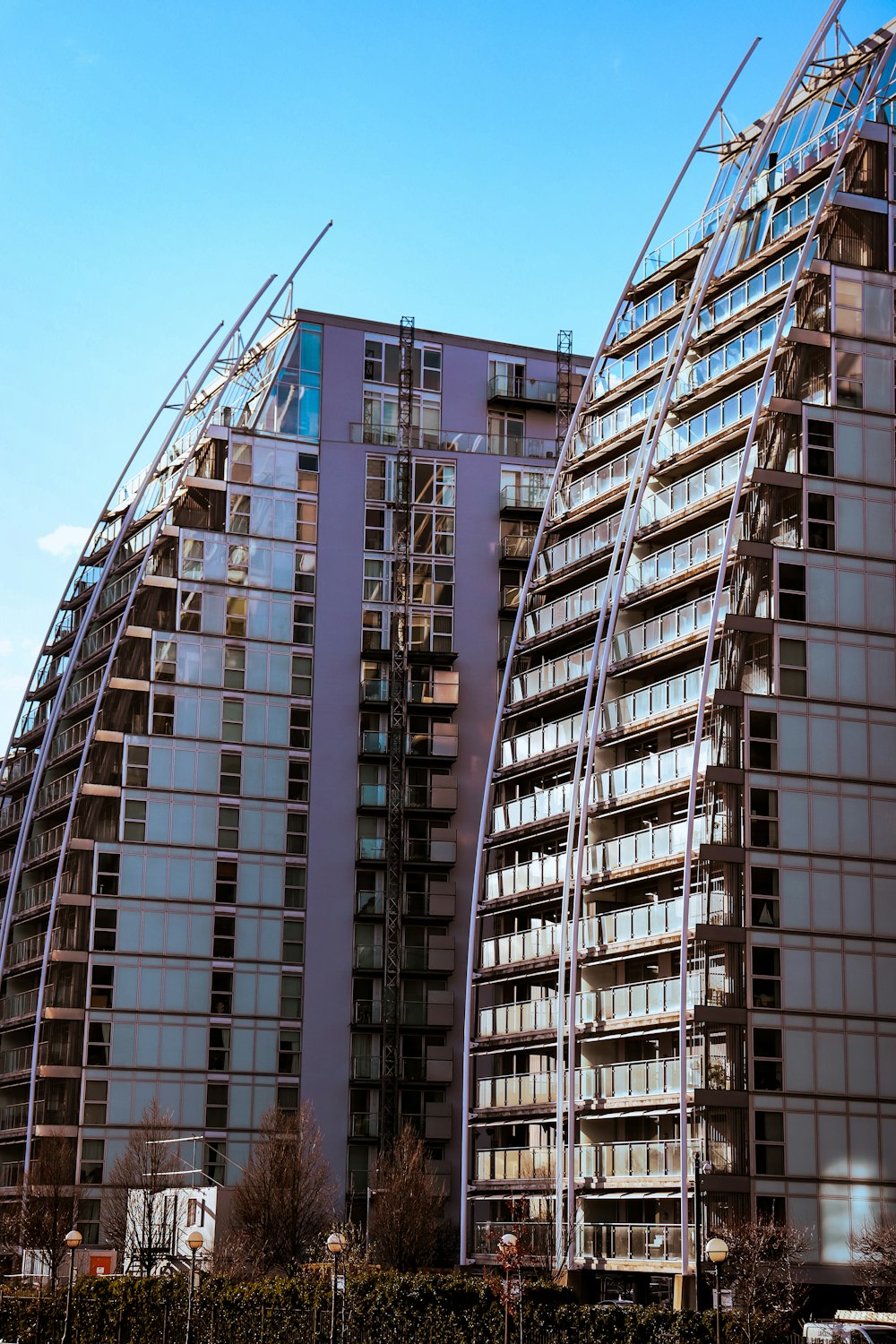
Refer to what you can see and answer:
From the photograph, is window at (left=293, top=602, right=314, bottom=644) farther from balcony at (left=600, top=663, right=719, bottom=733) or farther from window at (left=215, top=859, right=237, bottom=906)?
balcony at (left=600, top=663, right=719, bottom=733)

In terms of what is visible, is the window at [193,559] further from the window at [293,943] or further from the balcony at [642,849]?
the balcony at [642,849]

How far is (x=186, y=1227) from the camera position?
247 feet

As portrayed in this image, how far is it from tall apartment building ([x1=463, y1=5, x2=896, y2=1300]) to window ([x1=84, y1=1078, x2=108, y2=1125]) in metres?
18.7

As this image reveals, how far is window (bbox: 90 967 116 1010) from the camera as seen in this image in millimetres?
87438

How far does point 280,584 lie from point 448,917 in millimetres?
17248

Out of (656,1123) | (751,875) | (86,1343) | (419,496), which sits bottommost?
(86,1343)

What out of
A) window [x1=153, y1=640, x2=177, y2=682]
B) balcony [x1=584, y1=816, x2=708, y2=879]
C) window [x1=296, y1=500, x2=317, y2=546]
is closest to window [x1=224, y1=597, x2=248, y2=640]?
window [x1=153, y1=640, x2=177, y2=682]

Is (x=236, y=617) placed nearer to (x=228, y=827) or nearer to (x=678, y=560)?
(x=228, y=827)

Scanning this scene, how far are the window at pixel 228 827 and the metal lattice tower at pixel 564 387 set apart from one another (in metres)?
24.8

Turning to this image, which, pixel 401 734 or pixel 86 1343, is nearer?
pixel 86 1343

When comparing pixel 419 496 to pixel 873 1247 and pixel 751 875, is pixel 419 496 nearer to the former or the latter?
pixel 751 875

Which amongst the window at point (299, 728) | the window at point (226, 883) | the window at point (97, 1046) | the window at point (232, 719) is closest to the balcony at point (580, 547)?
the window at point (299, 728)

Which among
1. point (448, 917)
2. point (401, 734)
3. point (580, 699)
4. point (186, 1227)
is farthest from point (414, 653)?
point (186, 1227)

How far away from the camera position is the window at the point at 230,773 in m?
Result: 91.6
